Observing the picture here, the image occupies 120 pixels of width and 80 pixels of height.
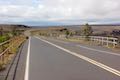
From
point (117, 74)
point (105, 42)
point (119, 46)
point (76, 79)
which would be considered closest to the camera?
point (76, 79)

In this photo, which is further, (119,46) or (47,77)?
(119,46)

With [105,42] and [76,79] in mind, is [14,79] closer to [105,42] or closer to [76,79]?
[76,79]

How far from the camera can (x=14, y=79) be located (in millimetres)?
12766

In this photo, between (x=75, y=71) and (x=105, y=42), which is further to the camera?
(x=105, y=42)

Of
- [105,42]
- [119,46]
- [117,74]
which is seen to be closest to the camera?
[117,74]

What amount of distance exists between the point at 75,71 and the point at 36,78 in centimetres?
239

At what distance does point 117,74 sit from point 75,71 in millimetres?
1998

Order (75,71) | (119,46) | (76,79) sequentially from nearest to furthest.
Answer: (76,79) < (75,71) < (119,46)

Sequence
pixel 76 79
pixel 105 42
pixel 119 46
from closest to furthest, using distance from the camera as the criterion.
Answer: pixel 76 79, pixel 119 46, pixel 105 42

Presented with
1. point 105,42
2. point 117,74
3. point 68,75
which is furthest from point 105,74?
point 105,42

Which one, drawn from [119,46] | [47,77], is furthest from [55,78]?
[119,46]

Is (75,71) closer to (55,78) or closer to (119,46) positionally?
(55,78)

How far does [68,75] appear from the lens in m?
13.3

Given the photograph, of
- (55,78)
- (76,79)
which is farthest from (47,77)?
(76,79)
